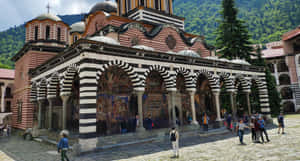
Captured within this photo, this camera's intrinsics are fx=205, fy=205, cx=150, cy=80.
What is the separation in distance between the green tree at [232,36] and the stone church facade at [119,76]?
7.01m

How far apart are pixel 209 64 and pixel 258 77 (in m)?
6.91

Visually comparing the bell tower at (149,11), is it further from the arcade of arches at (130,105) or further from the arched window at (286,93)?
the arched window at (286,93)

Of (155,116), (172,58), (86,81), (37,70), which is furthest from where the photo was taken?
(37,70)

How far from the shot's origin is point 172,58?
529 inches

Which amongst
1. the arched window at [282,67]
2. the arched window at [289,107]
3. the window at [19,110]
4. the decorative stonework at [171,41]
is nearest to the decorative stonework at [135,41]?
the decorative stonework at [171,41]

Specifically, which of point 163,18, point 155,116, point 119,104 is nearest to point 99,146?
point 119,104

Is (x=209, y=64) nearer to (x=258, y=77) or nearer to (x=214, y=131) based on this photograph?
(x=214, y=131)

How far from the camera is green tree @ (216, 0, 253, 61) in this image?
26688 mm

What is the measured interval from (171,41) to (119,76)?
23.2ft

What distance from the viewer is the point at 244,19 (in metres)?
83.5

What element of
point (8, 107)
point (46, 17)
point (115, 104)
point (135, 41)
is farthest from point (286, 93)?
point (8, 107)

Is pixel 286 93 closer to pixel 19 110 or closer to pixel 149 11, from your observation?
pixel 149 11

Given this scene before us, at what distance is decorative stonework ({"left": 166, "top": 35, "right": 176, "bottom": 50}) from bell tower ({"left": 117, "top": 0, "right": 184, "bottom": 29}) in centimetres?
285

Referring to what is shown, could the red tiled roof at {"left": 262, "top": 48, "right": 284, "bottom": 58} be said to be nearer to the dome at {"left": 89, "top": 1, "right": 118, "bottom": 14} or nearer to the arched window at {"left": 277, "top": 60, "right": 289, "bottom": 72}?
the arched window at {"left": 277, "top": 60, "right": 289, "bottom": 72}
